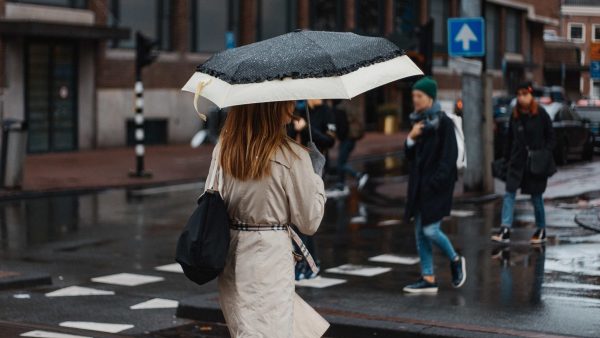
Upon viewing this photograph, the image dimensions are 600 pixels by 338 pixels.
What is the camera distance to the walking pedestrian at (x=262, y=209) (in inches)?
194

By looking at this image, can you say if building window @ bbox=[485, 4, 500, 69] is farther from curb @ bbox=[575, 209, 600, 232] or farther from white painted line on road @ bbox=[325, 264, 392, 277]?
white painted line on road @ bbox=[325, 264, 392, 277]

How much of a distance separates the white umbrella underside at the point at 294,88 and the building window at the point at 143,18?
82.2 ft

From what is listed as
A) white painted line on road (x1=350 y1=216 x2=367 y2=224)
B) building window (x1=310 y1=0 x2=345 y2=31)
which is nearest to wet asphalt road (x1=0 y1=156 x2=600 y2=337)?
white painted line on road (x1=350 y1=216 x2=367 y2=224)

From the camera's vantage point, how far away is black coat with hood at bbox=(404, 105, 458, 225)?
30.3ft

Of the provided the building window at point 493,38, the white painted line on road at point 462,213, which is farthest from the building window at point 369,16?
the white painted line on road at point 462,213

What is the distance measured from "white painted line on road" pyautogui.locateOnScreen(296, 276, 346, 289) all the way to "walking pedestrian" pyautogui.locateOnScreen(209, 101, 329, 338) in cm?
492

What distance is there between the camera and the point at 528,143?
40.3 feet

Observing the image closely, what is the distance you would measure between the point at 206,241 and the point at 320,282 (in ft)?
17.7

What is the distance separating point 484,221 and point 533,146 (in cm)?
270

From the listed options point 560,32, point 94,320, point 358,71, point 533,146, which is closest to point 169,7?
point 533,146

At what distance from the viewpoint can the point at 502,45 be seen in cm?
5666

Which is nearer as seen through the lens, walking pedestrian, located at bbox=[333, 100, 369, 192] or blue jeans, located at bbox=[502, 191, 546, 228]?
blue jeans, located at bbox=[502, 191, 546, 228]

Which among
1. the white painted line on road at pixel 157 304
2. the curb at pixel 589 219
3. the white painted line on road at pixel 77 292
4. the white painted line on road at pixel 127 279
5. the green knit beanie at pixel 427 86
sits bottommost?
the white painted line on road at pixel 157 304

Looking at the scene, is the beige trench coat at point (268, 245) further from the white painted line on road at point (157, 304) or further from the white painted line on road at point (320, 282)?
the white painted line on road at point (320, 282)
